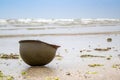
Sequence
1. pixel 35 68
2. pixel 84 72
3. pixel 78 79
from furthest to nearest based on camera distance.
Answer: pixel 35 68, pixel 84 72, pixel 78 79

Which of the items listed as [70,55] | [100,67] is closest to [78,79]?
[100,67]

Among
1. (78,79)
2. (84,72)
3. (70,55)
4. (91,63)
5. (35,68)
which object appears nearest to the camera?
(78,79)

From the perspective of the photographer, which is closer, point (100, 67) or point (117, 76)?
point (117, 76)

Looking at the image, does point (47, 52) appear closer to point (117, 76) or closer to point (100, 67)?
point (100, 67)

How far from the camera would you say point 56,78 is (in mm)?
9773

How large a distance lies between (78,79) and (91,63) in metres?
3.25

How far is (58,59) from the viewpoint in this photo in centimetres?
1427

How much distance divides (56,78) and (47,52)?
2.19m

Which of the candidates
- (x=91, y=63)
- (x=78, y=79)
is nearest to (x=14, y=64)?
(x=91, y=63)

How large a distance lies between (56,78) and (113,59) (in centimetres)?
478

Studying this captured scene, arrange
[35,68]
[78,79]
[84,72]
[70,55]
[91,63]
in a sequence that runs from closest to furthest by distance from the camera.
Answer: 1. [78,79]
2. [84,72]
3. [35,68]
4. [91,63]
5. [70,55]

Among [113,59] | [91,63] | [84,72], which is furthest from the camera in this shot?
[113,59]

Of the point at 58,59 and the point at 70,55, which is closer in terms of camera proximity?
the point at 58,59

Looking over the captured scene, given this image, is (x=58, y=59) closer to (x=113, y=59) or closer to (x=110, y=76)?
(x=113, y=59)
